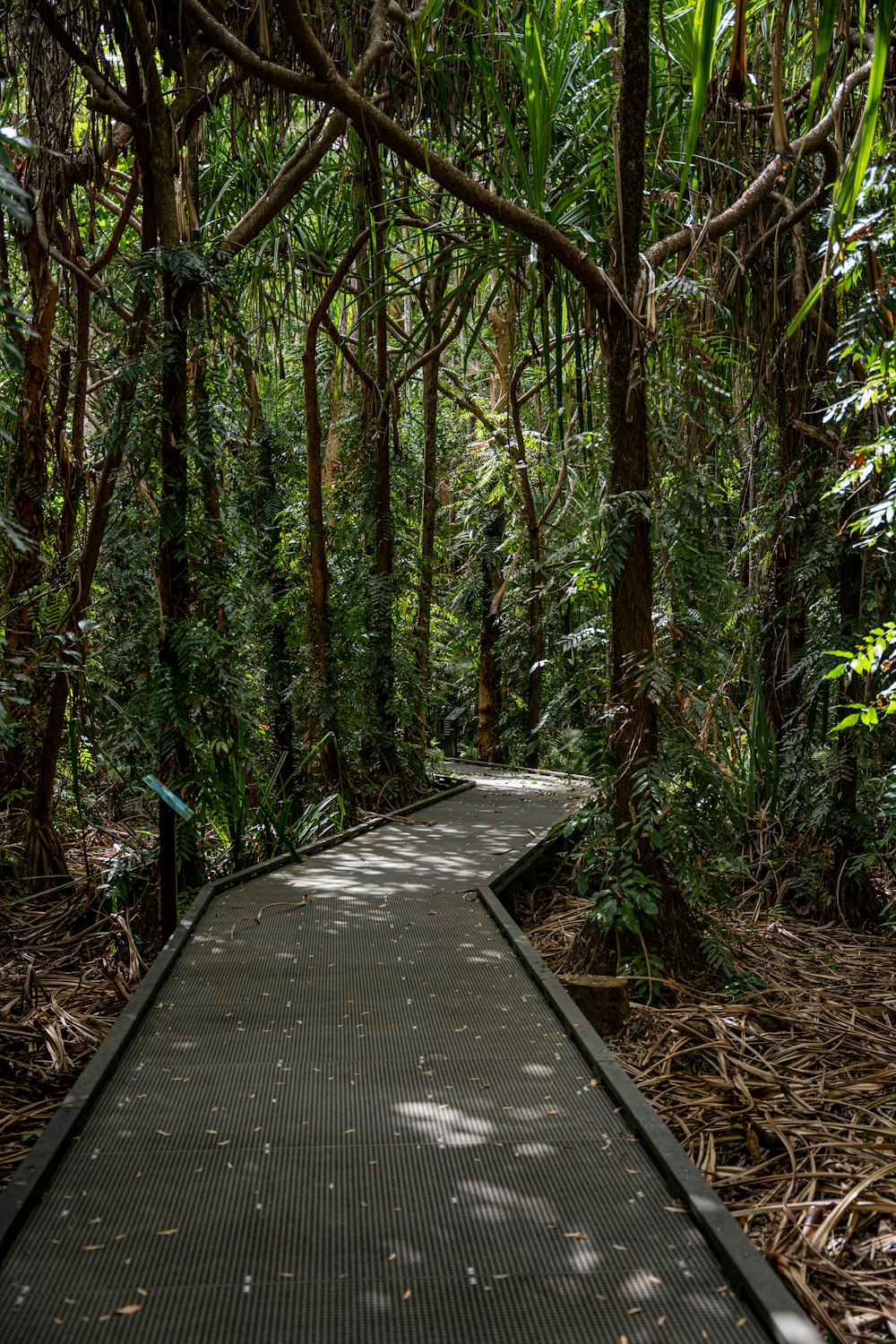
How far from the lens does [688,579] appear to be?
13.4 ft

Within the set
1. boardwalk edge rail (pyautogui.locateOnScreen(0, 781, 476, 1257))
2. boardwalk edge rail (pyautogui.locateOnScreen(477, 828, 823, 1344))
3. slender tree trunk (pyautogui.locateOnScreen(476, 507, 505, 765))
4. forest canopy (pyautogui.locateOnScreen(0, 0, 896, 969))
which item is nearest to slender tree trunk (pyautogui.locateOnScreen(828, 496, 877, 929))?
forest canopy (pyautogui.locateOnScreen(0, 0, 896, 969))

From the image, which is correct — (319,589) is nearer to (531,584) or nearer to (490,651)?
(531,584)

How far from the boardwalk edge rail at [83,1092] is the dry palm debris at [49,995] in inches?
10.8

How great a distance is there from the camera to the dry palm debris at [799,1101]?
2260 mm

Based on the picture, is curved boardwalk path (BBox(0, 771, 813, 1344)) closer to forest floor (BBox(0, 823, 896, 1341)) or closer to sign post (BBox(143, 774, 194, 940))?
forest floor (BBox(0, 823, 896, 1341))

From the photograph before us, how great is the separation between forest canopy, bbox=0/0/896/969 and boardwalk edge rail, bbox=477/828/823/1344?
0.74 metres

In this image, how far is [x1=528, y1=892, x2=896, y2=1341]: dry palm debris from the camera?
2260 millimetres

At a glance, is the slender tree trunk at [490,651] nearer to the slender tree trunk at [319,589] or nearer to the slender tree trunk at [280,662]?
the slender tree trunk at [280,662]

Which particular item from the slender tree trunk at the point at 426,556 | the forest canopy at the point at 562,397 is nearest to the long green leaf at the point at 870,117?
the forest canopy at the point at 562,397

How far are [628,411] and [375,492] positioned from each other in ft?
13.9

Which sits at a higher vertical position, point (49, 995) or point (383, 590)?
point (383, 590)

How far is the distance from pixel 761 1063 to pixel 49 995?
8.45ft

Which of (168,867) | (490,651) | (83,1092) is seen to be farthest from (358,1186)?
(490,651)

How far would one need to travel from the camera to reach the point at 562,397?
4.38m
